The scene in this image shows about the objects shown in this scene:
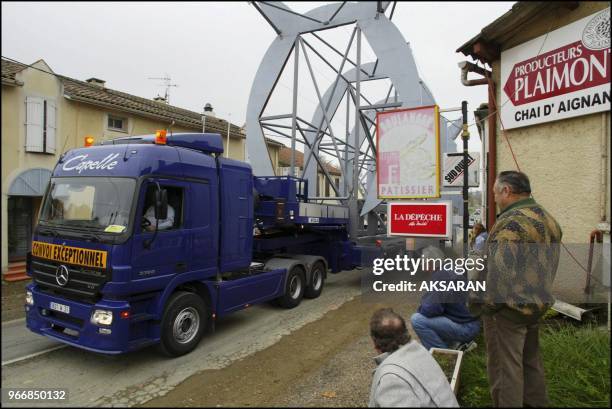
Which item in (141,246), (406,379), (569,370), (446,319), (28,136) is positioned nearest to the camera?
(406,379)

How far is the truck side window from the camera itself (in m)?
4.12

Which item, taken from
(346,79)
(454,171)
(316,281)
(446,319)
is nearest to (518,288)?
(446,319)

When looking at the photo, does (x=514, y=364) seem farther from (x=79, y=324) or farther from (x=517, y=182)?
(x=79, y=324)

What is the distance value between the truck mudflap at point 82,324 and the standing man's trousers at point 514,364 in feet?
11.0

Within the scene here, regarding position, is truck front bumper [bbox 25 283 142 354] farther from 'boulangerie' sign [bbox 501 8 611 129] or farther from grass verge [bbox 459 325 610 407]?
'boulangerie' sign [bbox 501 8 611 129]

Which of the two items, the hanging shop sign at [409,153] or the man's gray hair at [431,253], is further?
the man's gray hair at [431,253]

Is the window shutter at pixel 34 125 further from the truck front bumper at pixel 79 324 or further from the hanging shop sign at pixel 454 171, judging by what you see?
the hanging shop sign at pixel 454 171

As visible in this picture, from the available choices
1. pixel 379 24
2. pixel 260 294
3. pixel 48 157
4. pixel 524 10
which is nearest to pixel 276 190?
pixel 260 294

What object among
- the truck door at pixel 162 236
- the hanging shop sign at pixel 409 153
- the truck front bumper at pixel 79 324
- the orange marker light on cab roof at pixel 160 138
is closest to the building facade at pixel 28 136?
the truck front bumper at pixel 79 324

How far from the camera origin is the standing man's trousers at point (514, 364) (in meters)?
2.43

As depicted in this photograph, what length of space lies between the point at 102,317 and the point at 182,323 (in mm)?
978

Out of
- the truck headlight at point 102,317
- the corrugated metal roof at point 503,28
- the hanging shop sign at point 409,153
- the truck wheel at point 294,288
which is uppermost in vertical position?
the corrugated metal roof at point 503,28

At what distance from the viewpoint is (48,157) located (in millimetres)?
4820

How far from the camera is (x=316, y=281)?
24.8 feet
